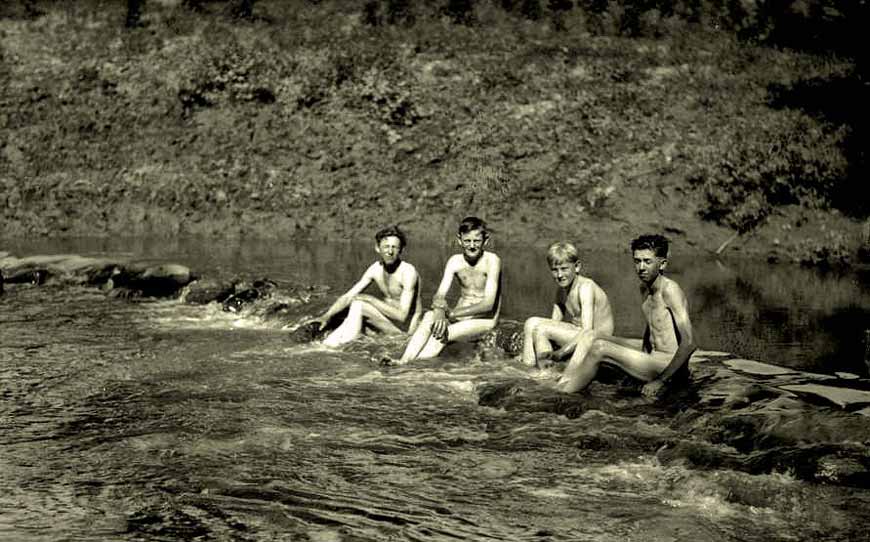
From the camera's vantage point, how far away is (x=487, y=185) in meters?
22.5

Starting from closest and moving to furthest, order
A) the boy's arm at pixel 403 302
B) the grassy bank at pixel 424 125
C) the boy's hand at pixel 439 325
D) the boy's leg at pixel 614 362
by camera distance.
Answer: the boy's leg at pixel 614 362 → the boy's hand at pixel 439 325 → the boy's arm at pixel 403 302 → the grassy bank at pixel 424 125

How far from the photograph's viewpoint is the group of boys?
328 inches

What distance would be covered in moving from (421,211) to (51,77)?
10.1 metres

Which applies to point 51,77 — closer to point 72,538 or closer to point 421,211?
point 421,211

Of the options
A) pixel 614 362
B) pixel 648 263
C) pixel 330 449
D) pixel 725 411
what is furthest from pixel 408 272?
pixel 725 411

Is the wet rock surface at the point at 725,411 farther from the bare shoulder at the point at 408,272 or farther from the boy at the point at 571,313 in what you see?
the bare shoulder at the point at 408,272

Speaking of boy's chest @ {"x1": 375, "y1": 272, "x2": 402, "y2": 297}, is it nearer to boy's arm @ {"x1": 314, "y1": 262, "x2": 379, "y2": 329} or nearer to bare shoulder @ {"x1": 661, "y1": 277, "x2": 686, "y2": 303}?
boy's arm @ {"x1": 314, "y1": 262, "x2": 379, "y2": 329}

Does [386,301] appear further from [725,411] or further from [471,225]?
[725,411]

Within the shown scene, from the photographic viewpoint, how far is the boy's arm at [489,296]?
10641 mm

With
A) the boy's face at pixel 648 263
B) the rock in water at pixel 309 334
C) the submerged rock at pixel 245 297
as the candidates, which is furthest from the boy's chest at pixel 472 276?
the submerged rock at pixel 245 297

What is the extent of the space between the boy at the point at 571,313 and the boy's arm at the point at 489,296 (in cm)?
95

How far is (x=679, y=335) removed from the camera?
8.23 m

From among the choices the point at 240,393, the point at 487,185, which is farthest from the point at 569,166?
the point at 240,393

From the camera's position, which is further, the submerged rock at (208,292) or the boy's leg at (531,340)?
the submerged rock at (208,292)
